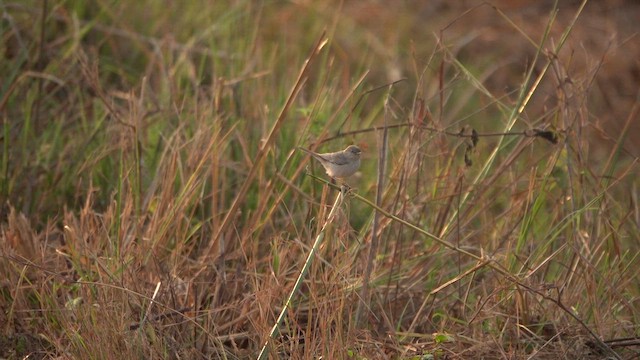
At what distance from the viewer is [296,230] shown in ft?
9.80

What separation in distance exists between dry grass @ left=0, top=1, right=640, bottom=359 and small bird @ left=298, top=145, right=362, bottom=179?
2.7 inches

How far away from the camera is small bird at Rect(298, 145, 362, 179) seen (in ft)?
9.67

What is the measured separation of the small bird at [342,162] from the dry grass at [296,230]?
7cm

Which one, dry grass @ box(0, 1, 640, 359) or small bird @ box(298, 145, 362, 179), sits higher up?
small bird @ box(298, 145, 362, 179)

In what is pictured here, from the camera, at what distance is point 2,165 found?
406cm

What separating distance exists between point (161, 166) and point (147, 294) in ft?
2.83

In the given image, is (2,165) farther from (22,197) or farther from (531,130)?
(531,130)

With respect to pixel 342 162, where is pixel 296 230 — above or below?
below

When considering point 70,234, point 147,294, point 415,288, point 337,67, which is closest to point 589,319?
point 415,288

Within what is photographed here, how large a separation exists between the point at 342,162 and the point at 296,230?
0.80ft

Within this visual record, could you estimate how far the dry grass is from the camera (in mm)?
2979

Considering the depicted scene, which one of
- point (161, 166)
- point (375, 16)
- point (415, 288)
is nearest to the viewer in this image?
point (415, 288)

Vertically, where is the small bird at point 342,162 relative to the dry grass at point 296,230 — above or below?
above

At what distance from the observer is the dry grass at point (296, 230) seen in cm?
298
